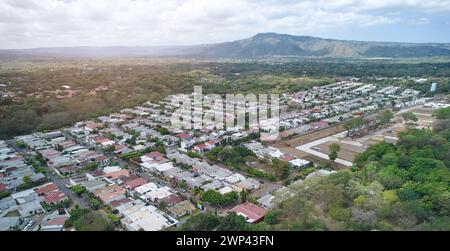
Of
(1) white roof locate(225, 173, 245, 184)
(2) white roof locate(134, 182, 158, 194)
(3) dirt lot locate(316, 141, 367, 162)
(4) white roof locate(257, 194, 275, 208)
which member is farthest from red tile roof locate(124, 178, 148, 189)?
(3) dirt lot locate(316, 141, 367, 162)

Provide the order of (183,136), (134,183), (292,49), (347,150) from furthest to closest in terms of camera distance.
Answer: (292,49)
(183,136)
(347,150)
(134,183)

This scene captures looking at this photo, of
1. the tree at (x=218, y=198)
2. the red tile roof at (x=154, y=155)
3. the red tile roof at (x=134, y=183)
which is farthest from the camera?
the red tile roof at (x=154, y=155)

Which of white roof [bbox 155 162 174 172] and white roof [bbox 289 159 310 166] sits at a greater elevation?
white roof [bbox 155 162 174 172]

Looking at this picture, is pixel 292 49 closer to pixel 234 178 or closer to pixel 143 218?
pixel 234 178

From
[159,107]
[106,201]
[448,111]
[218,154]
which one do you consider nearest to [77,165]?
[106,201]

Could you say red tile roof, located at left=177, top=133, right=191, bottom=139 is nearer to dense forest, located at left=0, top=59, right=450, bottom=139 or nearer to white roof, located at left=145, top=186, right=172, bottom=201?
white roof, located at left=145, top=186, right=172, bottom=201

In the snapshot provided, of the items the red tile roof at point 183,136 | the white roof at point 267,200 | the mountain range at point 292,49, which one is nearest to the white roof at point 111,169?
the red tile roof at point 183,136

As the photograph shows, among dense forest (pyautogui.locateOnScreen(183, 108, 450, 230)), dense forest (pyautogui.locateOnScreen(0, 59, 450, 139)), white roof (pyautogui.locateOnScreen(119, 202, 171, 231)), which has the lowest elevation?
white roof (pyautogui.locateOnScreen(119, 202, 171, 231))

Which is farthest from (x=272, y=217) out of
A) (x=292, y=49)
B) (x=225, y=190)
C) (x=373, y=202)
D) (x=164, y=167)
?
(x=292, y=49)

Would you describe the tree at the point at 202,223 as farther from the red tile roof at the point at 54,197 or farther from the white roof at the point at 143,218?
the red tile roof at the point at 54,197

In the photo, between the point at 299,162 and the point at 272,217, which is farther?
the point at 299,162
